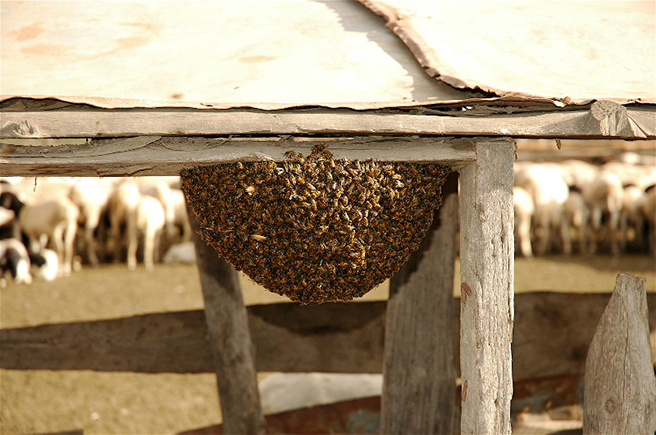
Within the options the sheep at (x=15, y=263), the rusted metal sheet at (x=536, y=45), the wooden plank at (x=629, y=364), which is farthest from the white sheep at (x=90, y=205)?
the wooden plank at (x=629, y=364)

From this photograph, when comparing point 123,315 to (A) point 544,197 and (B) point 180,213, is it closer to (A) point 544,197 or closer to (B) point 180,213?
(B) point 180,213

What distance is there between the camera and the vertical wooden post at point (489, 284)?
292 centimetres

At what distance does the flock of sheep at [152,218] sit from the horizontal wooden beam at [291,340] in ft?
23.9

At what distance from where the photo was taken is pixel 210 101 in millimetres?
2754

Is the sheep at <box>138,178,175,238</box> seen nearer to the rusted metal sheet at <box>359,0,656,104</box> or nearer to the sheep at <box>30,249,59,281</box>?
the sheep at <box>30,249,59,281</box>

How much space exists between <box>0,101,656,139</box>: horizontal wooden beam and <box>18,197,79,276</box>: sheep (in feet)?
32.2

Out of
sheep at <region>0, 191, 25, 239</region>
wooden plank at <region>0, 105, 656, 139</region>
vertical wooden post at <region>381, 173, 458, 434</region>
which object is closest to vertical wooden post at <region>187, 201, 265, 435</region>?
vertical wooden post at <region>381, 173, 458, 434</region>

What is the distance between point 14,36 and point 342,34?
1.82 m

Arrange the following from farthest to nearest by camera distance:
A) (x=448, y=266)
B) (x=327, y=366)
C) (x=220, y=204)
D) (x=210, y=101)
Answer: (x=327, y=366) → (x=448, y=266) → (x=220, y=204) → (x=210, y=101)

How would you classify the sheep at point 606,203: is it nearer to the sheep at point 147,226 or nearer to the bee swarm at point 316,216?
the sheep at point 147,226

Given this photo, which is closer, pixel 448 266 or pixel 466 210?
pixel 466 210

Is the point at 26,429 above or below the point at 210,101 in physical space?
below

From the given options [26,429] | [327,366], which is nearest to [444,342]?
[327,366]

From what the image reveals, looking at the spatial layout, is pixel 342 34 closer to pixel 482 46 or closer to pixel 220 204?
pixel 482 46
